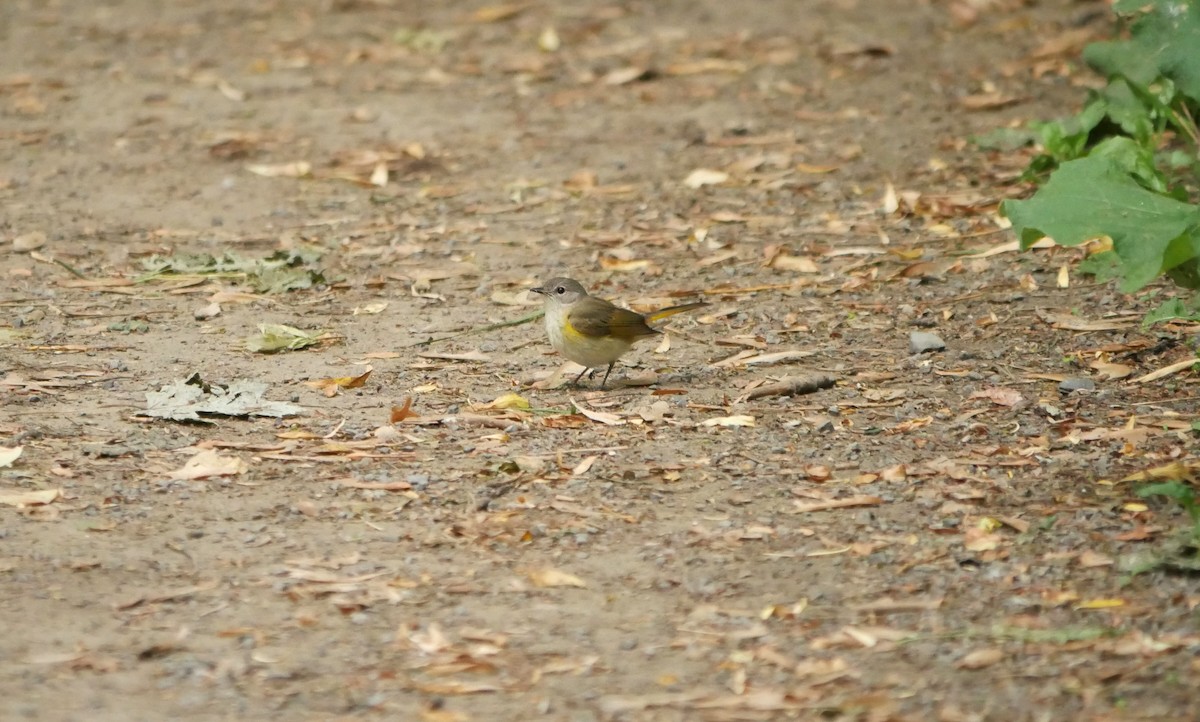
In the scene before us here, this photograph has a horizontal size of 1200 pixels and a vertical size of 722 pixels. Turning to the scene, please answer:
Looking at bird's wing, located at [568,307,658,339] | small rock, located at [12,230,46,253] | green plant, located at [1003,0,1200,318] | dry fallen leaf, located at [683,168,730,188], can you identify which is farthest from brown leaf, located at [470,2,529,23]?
bird's wing, located at [568,307,658,339]

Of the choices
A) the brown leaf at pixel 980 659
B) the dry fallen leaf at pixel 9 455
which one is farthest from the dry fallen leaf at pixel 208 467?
the brown leaf at pixel 980 659

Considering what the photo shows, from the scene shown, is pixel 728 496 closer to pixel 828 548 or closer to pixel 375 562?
pixel 828 548

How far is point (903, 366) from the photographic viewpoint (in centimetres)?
646

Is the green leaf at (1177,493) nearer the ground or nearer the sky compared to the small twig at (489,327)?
nearer the sky

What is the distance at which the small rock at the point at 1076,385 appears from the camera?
6.03 m

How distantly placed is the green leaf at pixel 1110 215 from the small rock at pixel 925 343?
88 centimetres

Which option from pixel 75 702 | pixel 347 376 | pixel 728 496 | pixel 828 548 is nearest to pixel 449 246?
pixel 347 376

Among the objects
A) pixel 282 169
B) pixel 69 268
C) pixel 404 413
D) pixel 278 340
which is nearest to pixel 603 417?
pixel 404 413

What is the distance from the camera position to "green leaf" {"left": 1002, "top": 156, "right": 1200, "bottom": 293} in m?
5.40

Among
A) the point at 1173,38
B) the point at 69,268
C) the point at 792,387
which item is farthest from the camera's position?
the point at 69,268

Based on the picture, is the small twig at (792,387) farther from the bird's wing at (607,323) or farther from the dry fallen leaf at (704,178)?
the dry fallen leaf at (704,178)

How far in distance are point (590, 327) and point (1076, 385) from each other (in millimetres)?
1899

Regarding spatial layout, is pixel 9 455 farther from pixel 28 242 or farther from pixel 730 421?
pixel 28 242

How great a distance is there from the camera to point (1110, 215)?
5.57 metres
